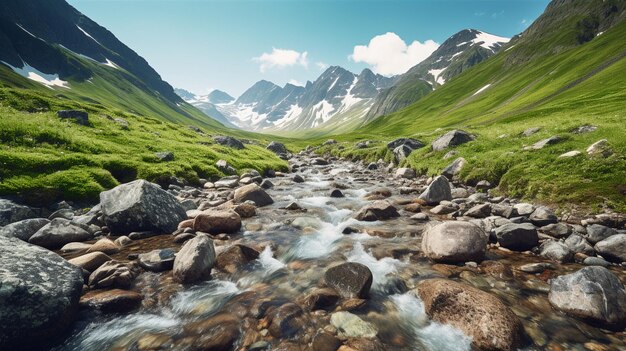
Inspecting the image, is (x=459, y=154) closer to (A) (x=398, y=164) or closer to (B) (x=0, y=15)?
(A) (x=398, y=164)

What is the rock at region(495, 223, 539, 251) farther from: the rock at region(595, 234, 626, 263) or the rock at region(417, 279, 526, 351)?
the rock at region(417, 279, 526, 351)

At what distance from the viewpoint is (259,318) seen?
294 inches

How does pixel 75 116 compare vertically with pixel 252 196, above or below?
above

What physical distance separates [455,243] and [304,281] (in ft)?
18.4

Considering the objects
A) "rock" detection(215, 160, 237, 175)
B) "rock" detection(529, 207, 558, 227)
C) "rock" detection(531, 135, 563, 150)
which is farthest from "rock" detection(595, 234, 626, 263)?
"rock" detection(215, 160, 237, 175)

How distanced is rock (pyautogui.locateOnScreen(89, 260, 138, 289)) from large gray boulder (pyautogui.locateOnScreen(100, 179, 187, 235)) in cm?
416

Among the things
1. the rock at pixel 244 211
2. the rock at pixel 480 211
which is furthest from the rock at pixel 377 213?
the rock at pixel 244 211

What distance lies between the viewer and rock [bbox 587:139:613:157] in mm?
15298

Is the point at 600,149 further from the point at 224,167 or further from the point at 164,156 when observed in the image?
the point at 164,156

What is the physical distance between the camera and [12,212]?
1276cm

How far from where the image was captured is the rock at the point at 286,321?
6.87 meters

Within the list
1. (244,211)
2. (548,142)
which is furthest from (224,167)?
(548,142)

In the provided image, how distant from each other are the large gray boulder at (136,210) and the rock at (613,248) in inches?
667

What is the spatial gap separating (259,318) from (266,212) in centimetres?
1049
